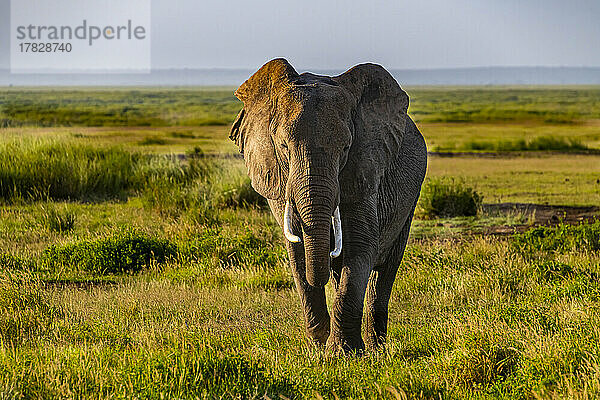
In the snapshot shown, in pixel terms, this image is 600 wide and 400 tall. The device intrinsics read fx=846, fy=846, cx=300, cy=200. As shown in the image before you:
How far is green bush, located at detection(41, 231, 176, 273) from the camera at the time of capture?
11.6m

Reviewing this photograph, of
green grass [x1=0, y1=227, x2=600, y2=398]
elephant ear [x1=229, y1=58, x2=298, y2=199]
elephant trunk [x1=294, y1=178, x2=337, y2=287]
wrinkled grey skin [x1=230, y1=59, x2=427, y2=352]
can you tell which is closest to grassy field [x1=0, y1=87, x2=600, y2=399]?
green grass [x1=0, y1=227, x2=600, y2=398]

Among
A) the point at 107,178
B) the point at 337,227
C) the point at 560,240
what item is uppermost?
the point at 337,227

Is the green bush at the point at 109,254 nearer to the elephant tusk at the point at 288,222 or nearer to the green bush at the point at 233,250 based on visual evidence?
the green bush at the point at 233,250

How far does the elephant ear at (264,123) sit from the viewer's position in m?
6.42

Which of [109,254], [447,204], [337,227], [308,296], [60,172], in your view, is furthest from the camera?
[60,172]

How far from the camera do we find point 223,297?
9.91 m

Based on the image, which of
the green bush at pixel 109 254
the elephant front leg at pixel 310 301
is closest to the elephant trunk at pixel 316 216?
the elephant front leg at pixel 310 301

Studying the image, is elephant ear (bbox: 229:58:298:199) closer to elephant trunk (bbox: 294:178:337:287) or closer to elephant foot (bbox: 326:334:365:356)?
elephant trunk (bbox: 294:178:337:287)

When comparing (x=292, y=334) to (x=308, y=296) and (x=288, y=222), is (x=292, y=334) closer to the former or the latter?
(x=308, y=296)

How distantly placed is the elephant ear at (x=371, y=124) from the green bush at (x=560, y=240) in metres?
5.27

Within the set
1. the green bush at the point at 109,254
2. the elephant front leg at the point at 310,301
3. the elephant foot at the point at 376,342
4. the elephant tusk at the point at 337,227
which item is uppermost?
the elephant tusk at the point at 337,227

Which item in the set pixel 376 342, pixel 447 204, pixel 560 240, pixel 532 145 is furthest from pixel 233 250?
pixel 532 145

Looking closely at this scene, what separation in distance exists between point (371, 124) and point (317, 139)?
93 cm

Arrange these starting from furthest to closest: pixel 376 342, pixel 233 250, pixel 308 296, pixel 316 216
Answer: pixel 233 250
pixel 376 342
pixel 308 296
pixel 316 216
